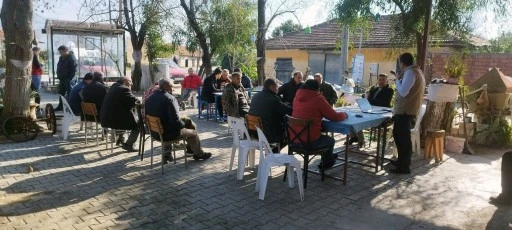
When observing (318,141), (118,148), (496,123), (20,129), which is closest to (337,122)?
(318,141)

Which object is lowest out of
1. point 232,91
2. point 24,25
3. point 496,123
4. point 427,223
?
point 427,223

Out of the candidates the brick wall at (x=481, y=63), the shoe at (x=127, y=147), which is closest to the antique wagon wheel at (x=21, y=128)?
the shoe at (x=127, y=147)

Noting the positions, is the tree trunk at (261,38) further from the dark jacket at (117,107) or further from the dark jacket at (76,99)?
the dark jacket at (117,107)

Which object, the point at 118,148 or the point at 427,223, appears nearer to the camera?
the point at 427,223

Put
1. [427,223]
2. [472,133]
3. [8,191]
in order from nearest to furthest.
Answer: [427,223], [8,191], [472,133]

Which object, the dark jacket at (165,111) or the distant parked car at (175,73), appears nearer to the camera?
the dark jacket at (165,111)

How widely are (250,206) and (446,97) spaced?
431 centimetres

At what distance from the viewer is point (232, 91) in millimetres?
7172

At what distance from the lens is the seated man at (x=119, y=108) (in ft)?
20.8

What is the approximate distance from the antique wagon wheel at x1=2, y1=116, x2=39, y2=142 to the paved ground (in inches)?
36.2

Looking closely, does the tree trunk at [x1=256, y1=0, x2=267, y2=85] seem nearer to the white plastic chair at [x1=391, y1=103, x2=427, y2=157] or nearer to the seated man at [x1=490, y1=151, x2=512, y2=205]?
the white plastic chair at [x1=391, y1=103, x2=427, y2=157]

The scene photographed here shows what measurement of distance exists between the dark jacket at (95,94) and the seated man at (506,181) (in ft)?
19.9

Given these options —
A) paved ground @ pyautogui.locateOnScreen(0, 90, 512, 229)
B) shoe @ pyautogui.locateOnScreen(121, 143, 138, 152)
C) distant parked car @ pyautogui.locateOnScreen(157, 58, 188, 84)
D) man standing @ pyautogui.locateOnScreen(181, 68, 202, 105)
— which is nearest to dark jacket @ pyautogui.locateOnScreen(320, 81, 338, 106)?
paved ground @ pyautogui.locateOnScreen(0, 90, 512, 229)

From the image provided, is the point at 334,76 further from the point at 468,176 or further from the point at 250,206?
the point at 250,206
